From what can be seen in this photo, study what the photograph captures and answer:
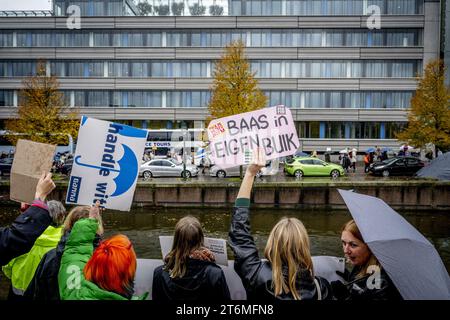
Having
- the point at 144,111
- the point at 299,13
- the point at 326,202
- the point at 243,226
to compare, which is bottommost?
the point at 326,202

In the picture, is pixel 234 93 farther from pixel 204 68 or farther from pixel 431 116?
pixel 204 68

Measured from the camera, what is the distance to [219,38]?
155ft

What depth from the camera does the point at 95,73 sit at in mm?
48875

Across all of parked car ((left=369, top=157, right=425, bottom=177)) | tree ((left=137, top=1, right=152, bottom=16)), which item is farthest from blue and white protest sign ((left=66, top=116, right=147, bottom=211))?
tree ((left=137, top=1, right=152, bottom=16))

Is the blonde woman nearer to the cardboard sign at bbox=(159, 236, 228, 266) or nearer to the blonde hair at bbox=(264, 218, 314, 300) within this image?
A: the blonde hair at bbox=(264, 218, 314, 300)

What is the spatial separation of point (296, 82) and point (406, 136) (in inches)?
713

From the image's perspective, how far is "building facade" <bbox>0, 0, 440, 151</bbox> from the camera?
46.6 m

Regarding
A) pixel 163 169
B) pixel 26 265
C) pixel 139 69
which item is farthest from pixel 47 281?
pixel 139 69

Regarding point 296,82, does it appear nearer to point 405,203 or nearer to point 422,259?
point 405,203

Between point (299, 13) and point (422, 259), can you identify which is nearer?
point (422, 259)

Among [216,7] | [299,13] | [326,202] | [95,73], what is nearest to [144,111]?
[95,73]
